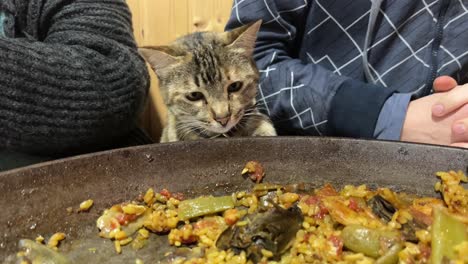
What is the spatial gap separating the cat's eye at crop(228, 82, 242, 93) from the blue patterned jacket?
0.17 m

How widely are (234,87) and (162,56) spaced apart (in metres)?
0.24

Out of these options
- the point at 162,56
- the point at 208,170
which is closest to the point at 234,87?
the point at 162,56

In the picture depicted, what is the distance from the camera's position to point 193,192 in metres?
1.26

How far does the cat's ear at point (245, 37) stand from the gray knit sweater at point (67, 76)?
0.39m

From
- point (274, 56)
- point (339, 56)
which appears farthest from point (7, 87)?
point (339, 56)

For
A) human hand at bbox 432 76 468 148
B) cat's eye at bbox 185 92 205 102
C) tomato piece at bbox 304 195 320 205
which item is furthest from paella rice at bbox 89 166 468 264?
cat's eye at bbox 185 92 205 102

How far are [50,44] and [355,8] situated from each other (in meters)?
1.01

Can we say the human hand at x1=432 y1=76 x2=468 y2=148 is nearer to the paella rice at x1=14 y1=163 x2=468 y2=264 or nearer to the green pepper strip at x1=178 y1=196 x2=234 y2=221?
the paella rice at x1=14 y1=163 x2=468 y2=264

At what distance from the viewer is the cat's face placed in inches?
60.9

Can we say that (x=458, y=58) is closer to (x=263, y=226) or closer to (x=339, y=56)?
(x=339, y=56)

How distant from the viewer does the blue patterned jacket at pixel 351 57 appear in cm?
157

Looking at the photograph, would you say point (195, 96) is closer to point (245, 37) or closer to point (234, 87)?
point (234, 87)

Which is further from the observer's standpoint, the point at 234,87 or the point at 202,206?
the point at 234,87

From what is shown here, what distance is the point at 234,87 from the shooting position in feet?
5.24
